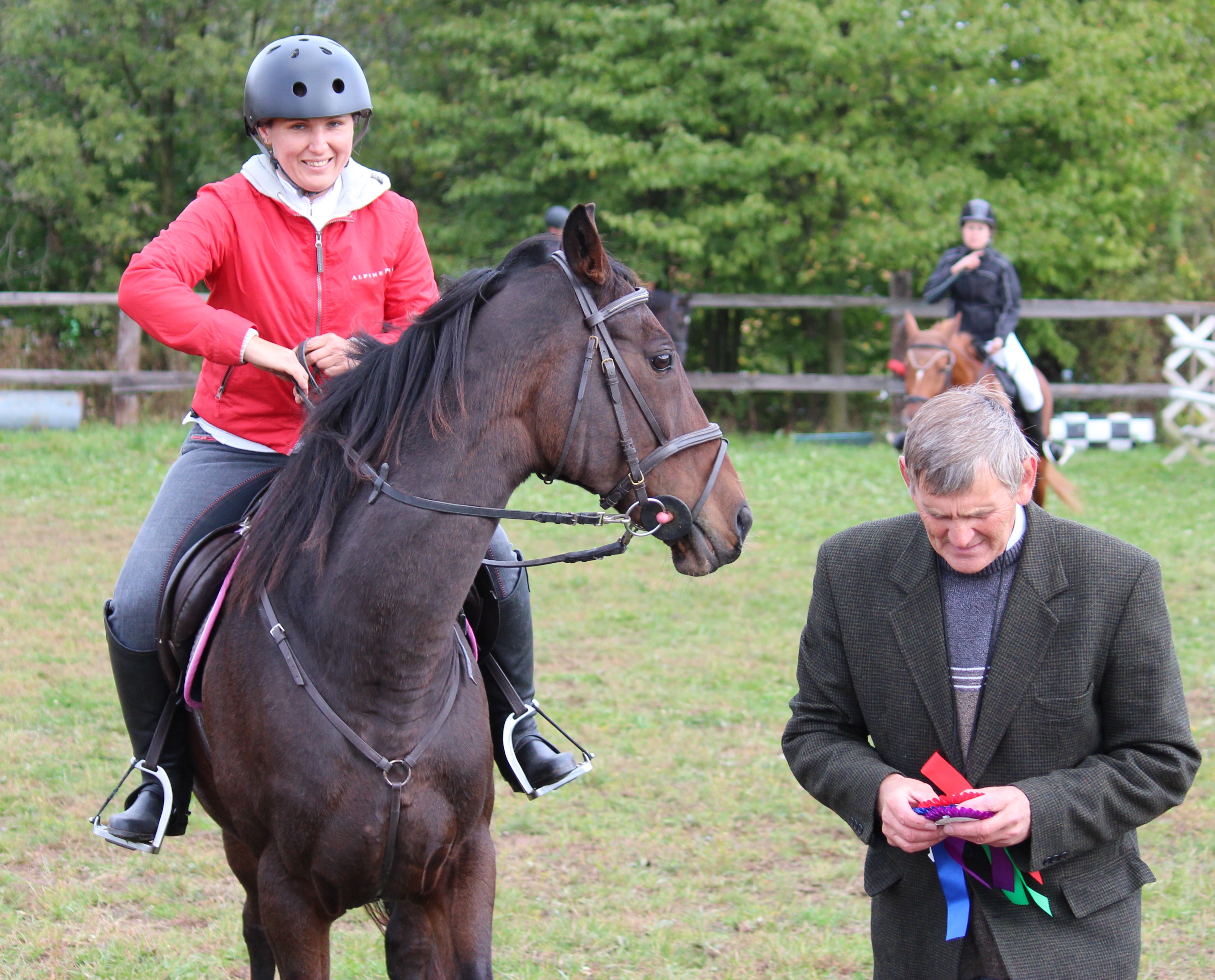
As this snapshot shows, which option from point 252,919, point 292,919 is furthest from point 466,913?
point 252,919

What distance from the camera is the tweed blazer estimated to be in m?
2.21

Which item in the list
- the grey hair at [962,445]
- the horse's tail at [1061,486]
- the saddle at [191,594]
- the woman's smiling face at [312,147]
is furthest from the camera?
the horse's tail at [1061,486]

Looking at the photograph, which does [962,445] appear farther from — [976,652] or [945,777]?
[945,777]

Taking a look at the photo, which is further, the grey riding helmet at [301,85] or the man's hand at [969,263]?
the man's hand at [969,263]

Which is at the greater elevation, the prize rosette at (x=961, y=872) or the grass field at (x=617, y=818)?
the prize rosette at (x=961, y=872)

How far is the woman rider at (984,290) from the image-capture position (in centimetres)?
1080

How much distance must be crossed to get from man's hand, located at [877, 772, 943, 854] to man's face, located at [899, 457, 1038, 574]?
1.31 ft

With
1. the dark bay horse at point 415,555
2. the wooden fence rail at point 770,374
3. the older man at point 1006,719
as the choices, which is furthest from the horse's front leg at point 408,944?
the wooden fence rail at point 770,374

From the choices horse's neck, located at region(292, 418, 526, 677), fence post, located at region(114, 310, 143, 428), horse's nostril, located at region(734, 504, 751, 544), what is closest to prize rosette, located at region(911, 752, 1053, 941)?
horse's nostril, located at region(734, 504, 751, 544)

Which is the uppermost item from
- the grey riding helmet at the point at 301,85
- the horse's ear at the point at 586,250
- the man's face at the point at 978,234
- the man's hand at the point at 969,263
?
the grey riding helmet at the point at 301,85

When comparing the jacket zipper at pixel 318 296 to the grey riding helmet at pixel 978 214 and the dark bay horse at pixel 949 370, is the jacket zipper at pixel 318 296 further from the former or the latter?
the grey riding helmet at pixel 978 214

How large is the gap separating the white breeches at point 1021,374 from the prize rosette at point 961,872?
871 centimetres

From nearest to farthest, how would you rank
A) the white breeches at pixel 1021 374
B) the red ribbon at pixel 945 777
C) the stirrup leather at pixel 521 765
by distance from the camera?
1. the red ribbon at pixel 945 777
2. the stirrup leather at pixel 521 765
3. the white breeches at pixel 1021 374

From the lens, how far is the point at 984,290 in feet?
36.3
